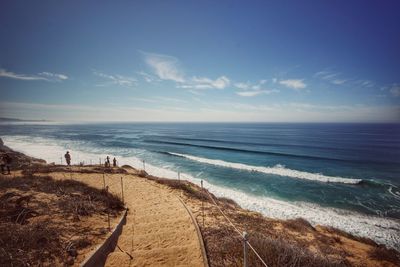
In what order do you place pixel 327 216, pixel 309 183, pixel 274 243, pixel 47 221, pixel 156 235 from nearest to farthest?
pixel 274 243, pixel 47 221, pixel 156 235, pixel 327 216, pixel 309 183

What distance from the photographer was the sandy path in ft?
18.2

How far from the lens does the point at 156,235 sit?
23.2ft

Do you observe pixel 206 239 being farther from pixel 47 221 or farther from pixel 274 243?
pixel 47 221

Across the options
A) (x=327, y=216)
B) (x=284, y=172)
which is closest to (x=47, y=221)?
(x=327, y=216)

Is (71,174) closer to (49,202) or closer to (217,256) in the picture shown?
(49,202)

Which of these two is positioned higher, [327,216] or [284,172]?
[284,172]

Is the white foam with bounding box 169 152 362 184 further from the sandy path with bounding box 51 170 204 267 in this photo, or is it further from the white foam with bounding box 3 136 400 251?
the sandy path with bounding box 51 170 204 267

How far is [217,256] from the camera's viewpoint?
562 cm

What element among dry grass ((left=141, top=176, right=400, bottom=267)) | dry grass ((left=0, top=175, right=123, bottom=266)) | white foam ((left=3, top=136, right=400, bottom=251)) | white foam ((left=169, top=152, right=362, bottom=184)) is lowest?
white foam ((left=3, top=136, right=400, bottom=251))

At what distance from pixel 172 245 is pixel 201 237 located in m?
1.00

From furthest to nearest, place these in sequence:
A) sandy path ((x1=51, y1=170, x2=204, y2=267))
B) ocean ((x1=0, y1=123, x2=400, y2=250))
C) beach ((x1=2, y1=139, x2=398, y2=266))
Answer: ocean ((x1=0, y1=123, x2=400, y2=250)) < sandy path ((x1=51, y1=170, x2=204, y2=267)) < beach ((x1=2, y1=139, x2=398, y2=266))

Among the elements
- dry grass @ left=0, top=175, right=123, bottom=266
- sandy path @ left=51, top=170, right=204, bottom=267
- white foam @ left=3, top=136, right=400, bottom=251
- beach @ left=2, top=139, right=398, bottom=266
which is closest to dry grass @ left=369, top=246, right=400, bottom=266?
beach @ left=2, top=139, right=398, bottom=266

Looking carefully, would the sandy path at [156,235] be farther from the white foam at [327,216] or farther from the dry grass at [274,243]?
the white foam at [327,216]

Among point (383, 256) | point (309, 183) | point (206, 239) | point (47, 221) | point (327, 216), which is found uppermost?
point (47, 221)
